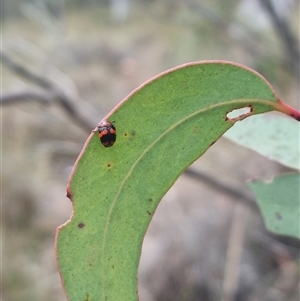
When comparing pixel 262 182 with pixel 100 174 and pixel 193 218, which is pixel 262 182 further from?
pixel 193 218

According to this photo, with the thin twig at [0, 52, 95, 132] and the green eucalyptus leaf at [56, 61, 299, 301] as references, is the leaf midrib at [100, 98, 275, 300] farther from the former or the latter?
the thin twig at [0, 52, 95, 132]

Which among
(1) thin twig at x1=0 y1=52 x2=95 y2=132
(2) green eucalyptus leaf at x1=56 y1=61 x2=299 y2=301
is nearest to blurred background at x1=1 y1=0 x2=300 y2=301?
(1) thin twig at x1=0 y1=52 x2=95 y2=132

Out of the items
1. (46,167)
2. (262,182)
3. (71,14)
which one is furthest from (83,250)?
(71,14)

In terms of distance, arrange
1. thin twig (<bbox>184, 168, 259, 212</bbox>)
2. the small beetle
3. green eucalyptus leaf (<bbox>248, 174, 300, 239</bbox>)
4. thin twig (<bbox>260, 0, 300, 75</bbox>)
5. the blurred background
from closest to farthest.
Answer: the small beetle
green eucalyptus leaf (<bbox>248, 174, 300, 239</bbox>)
thin twig (<bbox>184, 168, 259, 212</bbox>)
thin twig (<bbox>260, 0, 300, 75</bbox>)
the blurred background

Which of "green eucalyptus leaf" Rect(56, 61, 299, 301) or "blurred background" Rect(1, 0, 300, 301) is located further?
"blurred background" Rect(1, 0, 300, 301)

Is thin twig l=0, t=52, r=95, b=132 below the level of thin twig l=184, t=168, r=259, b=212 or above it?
above

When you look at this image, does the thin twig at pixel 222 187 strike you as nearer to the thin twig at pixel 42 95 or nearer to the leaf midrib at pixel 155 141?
the thin twig at pixel 42 95

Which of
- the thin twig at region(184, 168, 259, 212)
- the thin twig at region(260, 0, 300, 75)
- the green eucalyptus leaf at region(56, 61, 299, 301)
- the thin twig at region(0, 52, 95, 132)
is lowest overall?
the green eucalyptus leaf at region(56, 61, 299, 301)
